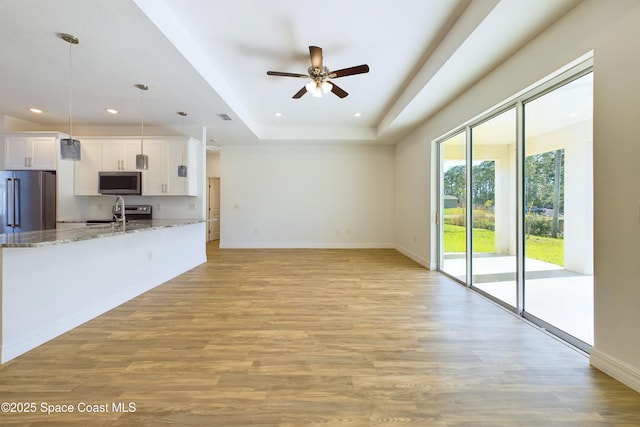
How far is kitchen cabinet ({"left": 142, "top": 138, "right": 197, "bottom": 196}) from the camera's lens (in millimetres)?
4809

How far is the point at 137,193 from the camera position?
4715 mm

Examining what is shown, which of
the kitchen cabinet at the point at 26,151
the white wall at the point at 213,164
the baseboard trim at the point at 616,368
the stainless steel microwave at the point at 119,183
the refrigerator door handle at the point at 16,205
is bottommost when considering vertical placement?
the baseboard trim at the point at 616,368

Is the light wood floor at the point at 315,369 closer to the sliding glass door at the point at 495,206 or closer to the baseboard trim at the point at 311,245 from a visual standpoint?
the sliding glass door at the point at 495,206

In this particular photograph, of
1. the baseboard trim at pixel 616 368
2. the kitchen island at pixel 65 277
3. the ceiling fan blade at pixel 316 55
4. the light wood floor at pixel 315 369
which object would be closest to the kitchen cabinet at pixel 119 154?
the kitchen island at pixel 65 277

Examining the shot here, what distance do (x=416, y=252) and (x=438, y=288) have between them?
1.81 m

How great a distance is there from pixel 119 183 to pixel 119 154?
1.87 ft

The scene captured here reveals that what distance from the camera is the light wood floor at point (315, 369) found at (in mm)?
1435

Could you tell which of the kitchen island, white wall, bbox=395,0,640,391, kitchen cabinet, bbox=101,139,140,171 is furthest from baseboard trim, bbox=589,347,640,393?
kitchen cabinet, bbox=101,139,140,171

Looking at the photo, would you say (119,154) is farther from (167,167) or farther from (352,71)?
(352,71)

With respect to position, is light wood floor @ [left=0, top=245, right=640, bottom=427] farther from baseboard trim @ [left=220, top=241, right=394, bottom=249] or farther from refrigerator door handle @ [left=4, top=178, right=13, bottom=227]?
baseboard trim @ [left=220, top=241, right=394, bottom=249]

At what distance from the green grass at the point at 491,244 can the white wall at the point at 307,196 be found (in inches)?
104

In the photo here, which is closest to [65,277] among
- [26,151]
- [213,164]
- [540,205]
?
[26,151]

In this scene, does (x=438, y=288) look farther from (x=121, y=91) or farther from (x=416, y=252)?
(x=121, y=91)

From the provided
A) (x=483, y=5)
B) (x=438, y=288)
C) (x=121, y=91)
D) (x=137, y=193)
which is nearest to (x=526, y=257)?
(x=438, y=288)
